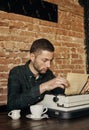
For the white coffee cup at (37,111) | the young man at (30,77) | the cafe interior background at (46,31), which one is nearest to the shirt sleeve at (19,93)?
the young man at (30,77)

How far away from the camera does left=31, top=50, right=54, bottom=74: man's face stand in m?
2.54

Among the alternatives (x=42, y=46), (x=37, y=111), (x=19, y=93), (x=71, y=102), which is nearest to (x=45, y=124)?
(x=37, y=111)

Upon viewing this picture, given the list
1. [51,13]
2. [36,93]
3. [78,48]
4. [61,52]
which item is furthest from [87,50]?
[36,93]

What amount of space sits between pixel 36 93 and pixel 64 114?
339 millimetres

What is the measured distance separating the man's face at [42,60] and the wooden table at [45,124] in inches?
27.3

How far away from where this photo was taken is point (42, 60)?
2574 millimetres

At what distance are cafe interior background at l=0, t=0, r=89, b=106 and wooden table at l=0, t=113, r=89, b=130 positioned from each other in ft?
3.79

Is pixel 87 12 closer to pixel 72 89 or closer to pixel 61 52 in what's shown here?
pixel 61 52

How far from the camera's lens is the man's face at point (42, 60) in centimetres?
254

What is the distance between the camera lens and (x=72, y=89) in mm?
2041

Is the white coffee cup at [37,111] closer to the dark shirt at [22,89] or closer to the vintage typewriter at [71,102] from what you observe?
the vintage typewriter at [71,102]

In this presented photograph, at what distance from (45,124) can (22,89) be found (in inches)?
29.5

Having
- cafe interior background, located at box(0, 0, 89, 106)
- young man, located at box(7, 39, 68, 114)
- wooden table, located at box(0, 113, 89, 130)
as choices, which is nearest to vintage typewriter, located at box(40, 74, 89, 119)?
wooden table, located at box(0, 113, 89, 130)

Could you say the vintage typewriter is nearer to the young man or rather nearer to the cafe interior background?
the young man
